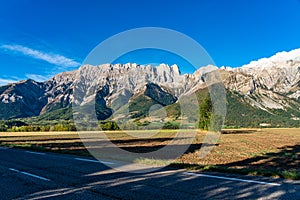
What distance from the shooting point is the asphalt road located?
6.92 meters

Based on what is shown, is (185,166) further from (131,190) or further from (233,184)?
(131,190)

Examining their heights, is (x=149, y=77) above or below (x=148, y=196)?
above

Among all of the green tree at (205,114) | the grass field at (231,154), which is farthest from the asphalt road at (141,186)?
the green tree at (205,114)

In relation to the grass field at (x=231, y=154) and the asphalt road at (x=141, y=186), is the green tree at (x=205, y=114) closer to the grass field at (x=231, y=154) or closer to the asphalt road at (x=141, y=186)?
the grass field at (x=231, y=154)

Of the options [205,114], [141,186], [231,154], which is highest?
[205,114]

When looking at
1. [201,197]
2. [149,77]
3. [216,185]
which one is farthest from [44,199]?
[149,77]

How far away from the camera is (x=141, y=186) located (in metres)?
8.00

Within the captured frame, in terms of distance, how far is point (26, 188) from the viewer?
8141 mm

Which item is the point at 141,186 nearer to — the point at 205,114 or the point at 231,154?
the point at 231,154

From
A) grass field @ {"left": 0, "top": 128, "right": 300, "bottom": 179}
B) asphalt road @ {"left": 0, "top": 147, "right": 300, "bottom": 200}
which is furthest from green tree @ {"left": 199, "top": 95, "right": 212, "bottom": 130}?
asphalt road @ {"left": 0, "top": 147, "right": 300, "bottom": 200}

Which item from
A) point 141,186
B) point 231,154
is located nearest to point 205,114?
point 231,154

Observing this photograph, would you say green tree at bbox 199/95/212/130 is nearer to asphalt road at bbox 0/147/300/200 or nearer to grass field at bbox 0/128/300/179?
grass field at bbox 0/128/300/179

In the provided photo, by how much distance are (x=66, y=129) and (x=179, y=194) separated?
91.5 m

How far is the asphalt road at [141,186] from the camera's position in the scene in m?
6.92
